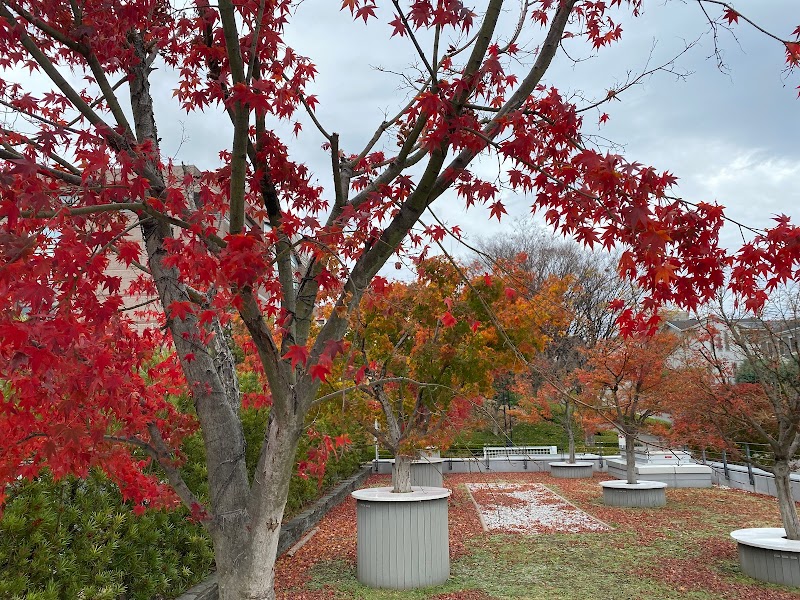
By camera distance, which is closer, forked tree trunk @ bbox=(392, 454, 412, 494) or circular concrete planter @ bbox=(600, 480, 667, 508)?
forked tree trunk @ bbox=(392, 454, 412, 494)

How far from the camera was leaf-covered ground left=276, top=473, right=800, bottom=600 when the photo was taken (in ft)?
23.1

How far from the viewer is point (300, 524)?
420 inches

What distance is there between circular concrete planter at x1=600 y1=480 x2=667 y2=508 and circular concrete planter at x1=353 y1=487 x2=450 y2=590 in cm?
674

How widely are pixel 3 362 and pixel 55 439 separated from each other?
2.93ft

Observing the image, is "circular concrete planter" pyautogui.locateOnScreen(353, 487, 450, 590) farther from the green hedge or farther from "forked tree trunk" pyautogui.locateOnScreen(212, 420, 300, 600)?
"forked tree trunk" pyautogui.locateOnScreen(212, 420, 300, 600)

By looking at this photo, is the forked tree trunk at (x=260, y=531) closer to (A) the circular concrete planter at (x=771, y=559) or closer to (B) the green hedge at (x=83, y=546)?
(B) the green hedge at (x=83, y=546)

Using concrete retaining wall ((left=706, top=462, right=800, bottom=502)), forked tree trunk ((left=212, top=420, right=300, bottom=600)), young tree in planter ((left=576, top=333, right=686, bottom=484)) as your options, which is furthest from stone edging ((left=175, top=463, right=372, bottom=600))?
concrete retaining wall ((left=706, top=462, right=800, bottom=502))

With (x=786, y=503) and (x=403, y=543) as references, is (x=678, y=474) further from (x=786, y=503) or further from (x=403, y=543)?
(x=403, y=543)

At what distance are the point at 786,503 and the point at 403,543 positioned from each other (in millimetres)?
4803

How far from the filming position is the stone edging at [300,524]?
21.6ft

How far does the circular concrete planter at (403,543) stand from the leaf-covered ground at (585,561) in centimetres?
19

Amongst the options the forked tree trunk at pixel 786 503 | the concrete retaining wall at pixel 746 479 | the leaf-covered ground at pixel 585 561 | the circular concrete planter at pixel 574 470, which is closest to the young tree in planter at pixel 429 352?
the leaf-covered ground at pixel 585 561

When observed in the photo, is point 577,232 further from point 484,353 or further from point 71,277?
point 484,353

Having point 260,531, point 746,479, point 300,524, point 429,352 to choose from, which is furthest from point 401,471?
point 746,479
